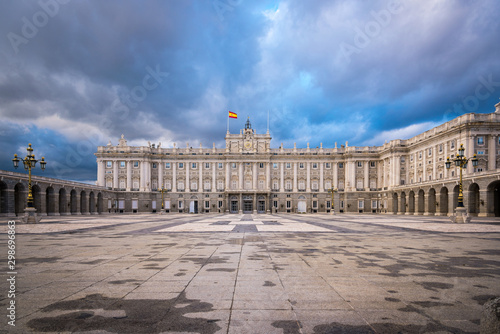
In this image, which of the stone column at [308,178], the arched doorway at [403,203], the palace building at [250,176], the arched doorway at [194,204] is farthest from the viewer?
the stone column at [308,178]

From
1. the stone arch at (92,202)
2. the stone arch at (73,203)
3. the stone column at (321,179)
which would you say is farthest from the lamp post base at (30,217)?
the stone column at (321,179)

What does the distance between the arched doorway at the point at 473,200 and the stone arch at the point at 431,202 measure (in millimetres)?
7763

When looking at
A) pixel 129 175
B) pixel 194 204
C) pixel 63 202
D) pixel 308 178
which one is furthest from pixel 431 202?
pixel 129 175

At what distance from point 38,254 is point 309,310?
9751mm

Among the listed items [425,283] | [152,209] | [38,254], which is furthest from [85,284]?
[152,209]

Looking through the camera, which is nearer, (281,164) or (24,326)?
(24,326)

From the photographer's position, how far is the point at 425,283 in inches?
257

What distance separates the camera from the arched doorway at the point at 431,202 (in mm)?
51781

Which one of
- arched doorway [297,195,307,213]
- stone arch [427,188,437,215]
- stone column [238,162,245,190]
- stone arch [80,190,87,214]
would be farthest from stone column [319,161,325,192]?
stone arch [80,190,87,214]

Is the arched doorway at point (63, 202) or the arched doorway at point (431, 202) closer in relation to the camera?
the arched doorway at point (431, 202)

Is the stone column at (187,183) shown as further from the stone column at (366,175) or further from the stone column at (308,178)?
the stone column at (366,175)

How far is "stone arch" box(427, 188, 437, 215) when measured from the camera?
51812 millimetres

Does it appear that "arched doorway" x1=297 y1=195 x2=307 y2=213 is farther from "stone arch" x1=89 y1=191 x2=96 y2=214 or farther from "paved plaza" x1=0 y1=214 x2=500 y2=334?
"paved plaza" x1=0 y1=214 x2=500 y2=334

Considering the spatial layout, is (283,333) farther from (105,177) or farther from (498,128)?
(105,177)
